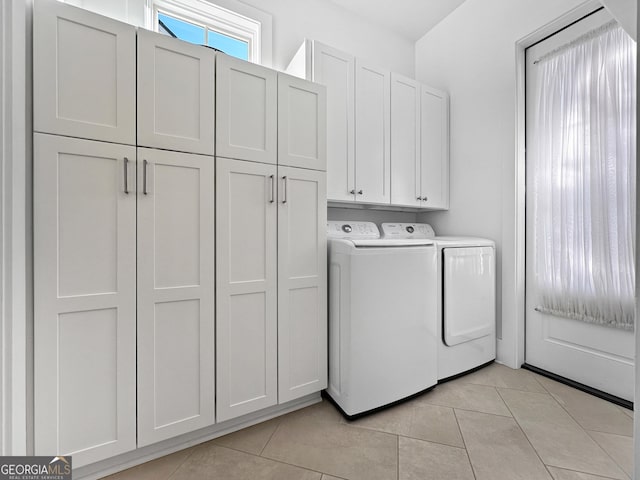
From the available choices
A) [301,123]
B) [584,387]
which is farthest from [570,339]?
[301,123]

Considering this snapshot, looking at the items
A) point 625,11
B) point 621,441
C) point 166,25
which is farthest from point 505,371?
point 166,25

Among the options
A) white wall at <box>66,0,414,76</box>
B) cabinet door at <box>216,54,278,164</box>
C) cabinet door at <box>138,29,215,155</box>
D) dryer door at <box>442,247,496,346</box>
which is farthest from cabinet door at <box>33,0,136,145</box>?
dryer door at <box>442,247,496,346</box>

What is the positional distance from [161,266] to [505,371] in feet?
7.84

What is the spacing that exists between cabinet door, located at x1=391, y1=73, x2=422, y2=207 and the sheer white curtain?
32.5 inches

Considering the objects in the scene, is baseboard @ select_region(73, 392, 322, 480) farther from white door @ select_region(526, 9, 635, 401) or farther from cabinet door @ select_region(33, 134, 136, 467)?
white door @ select_region(526, 9, 635, 401)

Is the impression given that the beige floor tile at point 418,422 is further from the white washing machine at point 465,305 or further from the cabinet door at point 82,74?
the cabinet door at point 82,74

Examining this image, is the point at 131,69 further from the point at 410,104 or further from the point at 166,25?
the point at 410,104

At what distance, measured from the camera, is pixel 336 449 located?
4.19 feet

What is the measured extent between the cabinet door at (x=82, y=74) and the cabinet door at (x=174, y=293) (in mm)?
175

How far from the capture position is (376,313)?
156 centimetres

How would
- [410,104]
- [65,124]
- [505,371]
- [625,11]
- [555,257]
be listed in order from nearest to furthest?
1. [625,11]
2. [65,124]
3. [555,257]
4. [505,371]
5. [410,104]

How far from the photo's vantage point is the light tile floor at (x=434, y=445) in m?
1.14

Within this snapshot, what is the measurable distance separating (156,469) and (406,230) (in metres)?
2.24
